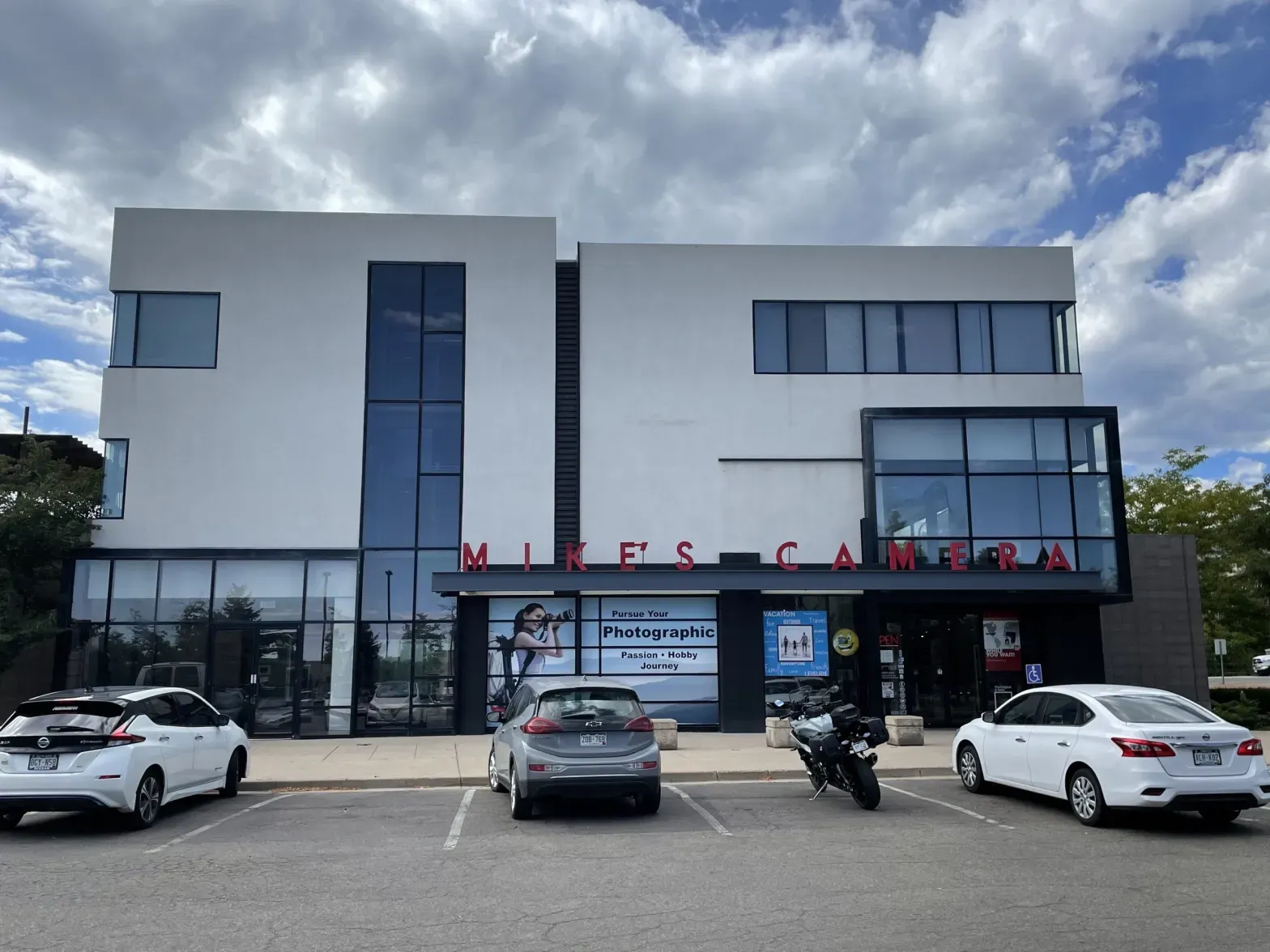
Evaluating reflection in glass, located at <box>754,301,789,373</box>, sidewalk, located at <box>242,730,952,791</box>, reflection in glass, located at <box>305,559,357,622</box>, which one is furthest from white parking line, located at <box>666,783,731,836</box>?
reflection in glass, located at <box>754,301,789,373</box>

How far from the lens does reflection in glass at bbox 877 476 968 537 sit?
77.1 feet

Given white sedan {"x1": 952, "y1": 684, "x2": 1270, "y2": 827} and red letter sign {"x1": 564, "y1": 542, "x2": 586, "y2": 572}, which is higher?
red letter sign {"x1": 564, "y1": 542, "x2": 586, "y2": 572}

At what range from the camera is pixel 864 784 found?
12.3 meters

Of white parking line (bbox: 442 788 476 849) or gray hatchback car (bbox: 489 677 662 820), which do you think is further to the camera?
gray hatchback car (bbox: 489 677 662 820)

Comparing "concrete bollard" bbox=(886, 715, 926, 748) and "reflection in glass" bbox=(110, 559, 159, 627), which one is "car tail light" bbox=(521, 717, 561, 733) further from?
"reflection in glass" bbox=(110, 559, 159, 627)

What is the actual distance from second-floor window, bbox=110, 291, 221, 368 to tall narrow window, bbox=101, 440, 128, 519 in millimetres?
1846

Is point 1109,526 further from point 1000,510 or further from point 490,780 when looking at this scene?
point 490,780

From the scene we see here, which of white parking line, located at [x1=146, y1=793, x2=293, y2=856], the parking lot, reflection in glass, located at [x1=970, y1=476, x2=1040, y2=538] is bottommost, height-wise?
white parking line, located at [x1=146, y1=793, x2=293, y2=856]

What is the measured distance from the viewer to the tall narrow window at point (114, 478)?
2317 cm

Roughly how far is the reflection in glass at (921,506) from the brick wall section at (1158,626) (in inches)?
220

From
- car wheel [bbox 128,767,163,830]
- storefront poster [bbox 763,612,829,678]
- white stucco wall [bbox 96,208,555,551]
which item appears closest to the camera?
car wheel [bbox 128,767,163,830]

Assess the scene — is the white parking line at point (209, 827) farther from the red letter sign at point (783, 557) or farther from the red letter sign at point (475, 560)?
the red letter sign at point (783, 557)

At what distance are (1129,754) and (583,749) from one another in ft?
18.1

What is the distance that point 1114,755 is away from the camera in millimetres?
10641
